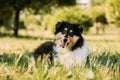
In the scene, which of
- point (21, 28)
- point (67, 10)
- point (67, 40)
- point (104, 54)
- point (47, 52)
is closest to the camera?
point (67, 40)

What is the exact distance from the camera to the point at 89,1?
7638cm

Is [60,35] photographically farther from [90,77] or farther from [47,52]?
[90,77]

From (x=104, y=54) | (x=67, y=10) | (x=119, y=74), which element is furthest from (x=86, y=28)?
(x=119, y=74)

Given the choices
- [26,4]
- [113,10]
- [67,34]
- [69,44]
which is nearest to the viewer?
[67,34]

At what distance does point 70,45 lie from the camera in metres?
9.40

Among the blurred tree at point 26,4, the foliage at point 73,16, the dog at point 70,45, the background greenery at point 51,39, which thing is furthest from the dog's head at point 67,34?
the foliage at point 73,16

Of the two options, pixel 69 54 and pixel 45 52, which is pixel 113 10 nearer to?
pixel 45 52

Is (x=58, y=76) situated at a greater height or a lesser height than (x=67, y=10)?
greater

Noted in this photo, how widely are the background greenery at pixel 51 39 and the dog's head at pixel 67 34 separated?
22.3 inches

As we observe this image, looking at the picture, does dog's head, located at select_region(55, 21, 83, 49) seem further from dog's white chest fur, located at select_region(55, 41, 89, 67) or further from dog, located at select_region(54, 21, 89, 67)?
dog's white chest fur, located at select_region(55, 41, 89, 67)

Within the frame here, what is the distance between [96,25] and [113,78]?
45.7m

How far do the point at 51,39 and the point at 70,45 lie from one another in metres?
21.0

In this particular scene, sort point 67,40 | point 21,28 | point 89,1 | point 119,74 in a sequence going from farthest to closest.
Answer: point 89,1 → point 21,28 → point 67,40 → point 119,74

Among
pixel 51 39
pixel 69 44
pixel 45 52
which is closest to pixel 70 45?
pixel 69 44
